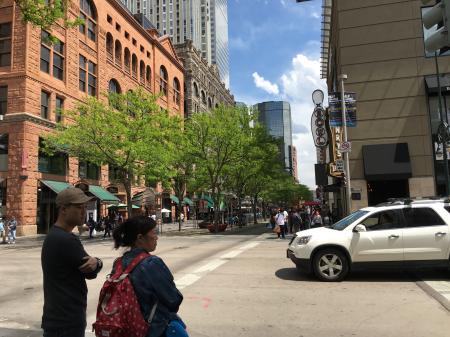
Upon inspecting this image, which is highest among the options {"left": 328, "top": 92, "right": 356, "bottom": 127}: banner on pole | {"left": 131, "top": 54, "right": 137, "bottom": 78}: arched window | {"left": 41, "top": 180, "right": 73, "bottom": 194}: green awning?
{"left": 131, "top": 54, "right": 137, "bottom": 78}: arched window

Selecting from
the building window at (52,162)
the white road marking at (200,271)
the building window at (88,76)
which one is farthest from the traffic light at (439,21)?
the building window at (88,76)

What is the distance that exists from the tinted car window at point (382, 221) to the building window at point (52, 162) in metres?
26.9

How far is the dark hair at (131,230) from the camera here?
10.00 ft

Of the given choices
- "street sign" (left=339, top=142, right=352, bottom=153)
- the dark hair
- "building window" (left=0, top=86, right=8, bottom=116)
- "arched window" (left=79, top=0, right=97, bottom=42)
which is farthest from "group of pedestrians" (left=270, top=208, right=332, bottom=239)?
"arched window" (left=79, top=0, right=97, bottom=42)

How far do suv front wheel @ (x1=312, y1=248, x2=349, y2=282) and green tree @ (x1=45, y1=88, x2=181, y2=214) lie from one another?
1882 cm

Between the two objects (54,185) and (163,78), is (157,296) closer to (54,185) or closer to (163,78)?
(54,185)

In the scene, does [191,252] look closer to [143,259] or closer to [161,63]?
[143,259]

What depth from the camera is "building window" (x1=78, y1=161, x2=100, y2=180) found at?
37.2 metres

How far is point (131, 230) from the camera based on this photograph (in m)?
3.05

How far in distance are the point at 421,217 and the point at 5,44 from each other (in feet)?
104

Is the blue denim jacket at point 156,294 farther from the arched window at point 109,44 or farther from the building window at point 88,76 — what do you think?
the arched window at point 109,44

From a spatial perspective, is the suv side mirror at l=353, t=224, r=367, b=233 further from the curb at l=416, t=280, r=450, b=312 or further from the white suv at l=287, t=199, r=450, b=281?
the curb at l=416, t=280, r=450, b=312

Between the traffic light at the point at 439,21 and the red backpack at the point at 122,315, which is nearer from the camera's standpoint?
the red backpack at the point at 122,315

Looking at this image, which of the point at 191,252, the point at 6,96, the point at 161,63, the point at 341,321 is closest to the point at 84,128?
the point at 6,96
